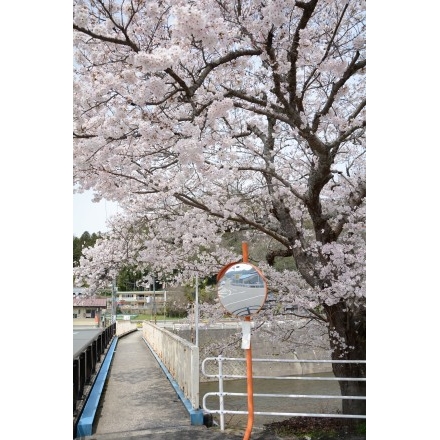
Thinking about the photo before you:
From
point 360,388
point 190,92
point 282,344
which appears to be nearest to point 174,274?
point 282,344

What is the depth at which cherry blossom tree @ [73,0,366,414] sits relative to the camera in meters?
3.93

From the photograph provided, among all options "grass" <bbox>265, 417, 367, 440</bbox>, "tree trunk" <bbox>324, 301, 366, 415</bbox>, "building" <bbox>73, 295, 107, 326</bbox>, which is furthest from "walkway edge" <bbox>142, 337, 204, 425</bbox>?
"building" <bbox>73, 295, 107, 326</bbox>

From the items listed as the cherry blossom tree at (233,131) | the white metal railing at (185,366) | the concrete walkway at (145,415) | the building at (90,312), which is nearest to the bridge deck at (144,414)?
the concrete walkway at (145,415)

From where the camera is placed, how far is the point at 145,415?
15.1 feet

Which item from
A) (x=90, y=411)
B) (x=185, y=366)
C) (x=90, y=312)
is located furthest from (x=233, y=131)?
(x=90, y=312)

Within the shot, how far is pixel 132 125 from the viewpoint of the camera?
459 cm

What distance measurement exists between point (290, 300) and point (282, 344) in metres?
1.51

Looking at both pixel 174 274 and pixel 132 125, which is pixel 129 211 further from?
pixel 132 125

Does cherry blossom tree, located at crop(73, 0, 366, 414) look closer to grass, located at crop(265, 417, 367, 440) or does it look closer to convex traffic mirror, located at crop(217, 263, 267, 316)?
grass, located at crop(265, 417, 367, 440)

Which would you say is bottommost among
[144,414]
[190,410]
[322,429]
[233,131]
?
[322,429]

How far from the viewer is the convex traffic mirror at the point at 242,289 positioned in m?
3.31

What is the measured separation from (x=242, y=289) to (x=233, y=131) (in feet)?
8.79

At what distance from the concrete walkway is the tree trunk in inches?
65.0

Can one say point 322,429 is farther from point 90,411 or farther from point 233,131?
point 233,131
